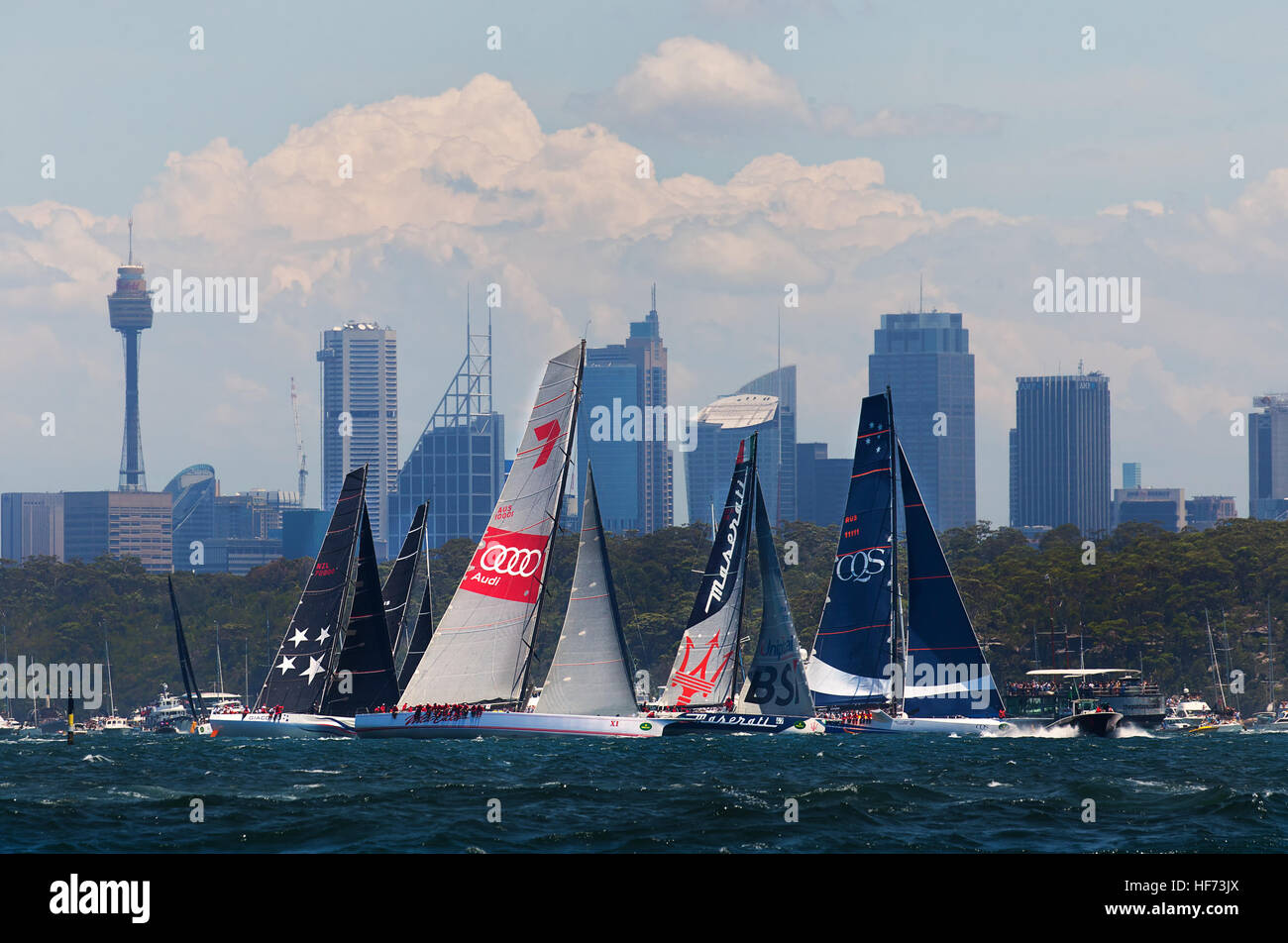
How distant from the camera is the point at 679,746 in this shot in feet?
211

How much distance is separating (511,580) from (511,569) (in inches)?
18.5

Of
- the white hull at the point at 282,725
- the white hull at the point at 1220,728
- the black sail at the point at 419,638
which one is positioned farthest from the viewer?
the white hull at the point at 1220,728

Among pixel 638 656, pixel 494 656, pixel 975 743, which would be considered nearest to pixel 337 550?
pixel 494 656

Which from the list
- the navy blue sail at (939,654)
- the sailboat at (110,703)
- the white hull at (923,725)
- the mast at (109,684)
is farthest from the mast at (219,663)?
the navy blue sail at (939,654)

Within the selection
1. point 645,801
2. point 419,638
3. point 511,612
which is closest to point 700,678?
point 511,612

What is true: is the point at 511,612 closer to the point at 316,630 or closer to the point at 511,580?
the point at 511,580

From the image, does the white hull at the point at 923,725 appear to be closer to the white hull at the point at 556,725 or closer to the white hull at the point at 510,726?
the white hull at the point at 556,725

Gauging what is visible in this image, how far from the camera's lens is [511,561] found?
7031 cm

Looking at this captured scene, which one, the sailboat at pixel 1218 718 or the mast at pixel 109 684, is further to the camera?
the mast at pixel 109 684

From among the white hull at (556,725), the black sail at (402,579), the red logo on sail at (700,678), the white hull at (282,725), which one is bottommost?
the white hull at (282,725)

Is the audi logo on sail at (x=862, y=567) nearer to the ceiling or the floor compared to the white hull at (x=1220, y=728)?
nearer to the ceiling

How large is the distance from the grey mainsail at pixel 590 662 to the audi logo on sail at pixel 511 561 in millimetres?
2088

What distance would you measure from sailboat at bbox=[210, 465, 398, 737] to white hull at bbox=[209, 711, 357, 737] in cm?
4

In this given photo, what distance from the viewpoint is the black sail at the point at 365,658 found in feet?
250
